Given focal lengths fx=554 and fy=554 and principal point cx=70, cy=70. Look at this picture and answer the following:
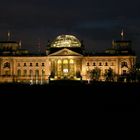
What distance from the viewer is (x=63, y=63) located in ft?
637

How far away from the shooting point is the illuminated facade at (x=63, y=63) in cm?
19125

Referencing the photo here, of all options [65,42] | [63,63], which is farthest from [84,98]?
[65,42]

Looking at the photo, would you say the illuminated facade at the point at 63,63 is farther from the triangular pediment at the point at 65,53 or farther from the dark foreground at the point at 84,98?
the dark foreground at the point at 84,98

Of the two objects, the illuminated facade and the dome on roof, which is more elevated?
the dome on roof

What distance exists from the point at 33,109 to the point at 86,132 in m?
9.74

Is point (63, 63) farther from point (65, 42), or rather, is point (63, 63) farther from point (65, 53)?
point (65, 42)

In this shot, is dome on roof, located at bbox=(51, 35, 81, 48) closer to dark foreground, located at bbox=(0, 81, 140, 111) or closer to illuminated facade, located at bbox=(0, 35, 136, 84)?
illuminated facade, located at bbox=(0, 35, 136, 84)

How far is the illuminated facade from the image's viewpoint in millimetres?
191250

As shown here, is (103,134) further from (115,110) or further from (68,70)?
(68,70)

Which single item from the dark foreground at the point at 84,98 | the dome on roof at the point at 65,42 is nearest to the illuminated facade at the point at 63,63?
the dome on roof at the point at 65,42

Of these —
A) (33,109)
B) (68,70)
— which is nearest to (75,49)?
(68,70)

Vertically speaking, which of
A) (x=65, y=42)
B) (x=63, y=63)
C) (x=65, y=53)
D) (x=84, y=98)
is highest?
(x=65, y=42)

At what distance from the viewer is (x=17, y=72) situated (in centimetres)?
19350

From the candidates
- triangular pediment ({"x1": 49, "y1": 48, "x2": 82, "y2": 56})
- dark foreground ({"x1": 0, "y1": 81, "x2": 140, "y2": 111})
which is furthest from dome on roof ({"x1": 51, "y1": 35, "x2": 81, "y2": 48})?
dark foreground ({"x1": 0, "y1": 81, "x2": 140, "y2": 111})
